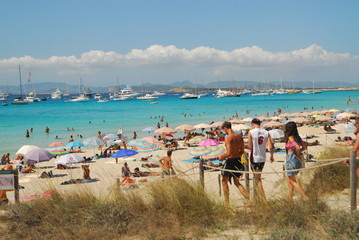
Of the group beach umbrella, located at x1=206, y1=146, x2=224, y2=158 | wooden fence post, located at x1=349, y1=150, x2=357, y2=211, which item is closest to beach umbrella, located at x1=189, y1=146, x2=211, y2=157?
beach umbrella, located at x1=206, y1=146, x2=224, y2=158

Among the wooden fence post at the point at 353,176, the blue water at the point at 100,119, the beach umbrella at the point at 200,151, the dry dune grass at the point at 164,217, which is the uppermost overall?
the wooden fence post at the point at 353,176

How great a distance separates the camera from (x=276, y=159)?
16016mm

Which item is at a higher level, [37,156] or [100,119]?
[37,156]

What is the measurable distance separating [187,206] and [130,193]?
103 cm

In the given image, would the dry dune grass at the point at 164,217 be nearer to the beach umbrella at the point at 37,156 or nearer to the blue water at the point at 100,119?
the beach umbrella at the point at 37,156

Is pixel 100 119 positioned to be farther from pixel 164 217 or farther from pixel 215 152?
pixel 164 217

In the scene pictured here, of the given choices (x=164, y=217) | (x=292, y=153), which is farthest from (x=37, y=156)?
(x=292, y=153)

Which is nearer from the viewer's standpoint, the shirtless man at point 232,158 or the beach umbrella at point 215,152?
the shirtless man at point 232,158

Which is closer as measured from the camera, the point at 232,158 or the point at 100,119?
the point at 232,158

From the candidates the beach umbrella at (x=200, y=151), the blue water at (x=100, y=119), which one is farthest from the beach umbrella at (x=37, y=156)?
the blue water at (x=100, y=119)

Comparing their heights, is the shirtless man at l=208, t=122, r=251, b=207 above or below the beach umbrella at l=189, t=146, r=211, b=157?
above

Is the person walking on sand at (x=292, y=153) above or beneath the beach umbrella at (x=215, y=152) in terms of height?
above

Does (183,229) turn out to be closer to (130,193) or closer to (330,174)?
(130,193)

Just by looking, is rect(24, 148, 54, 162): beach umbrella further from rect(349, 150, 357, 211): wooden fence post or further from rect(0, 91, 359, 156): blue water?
rect(349, 150, 357, 211): wooden fence post
